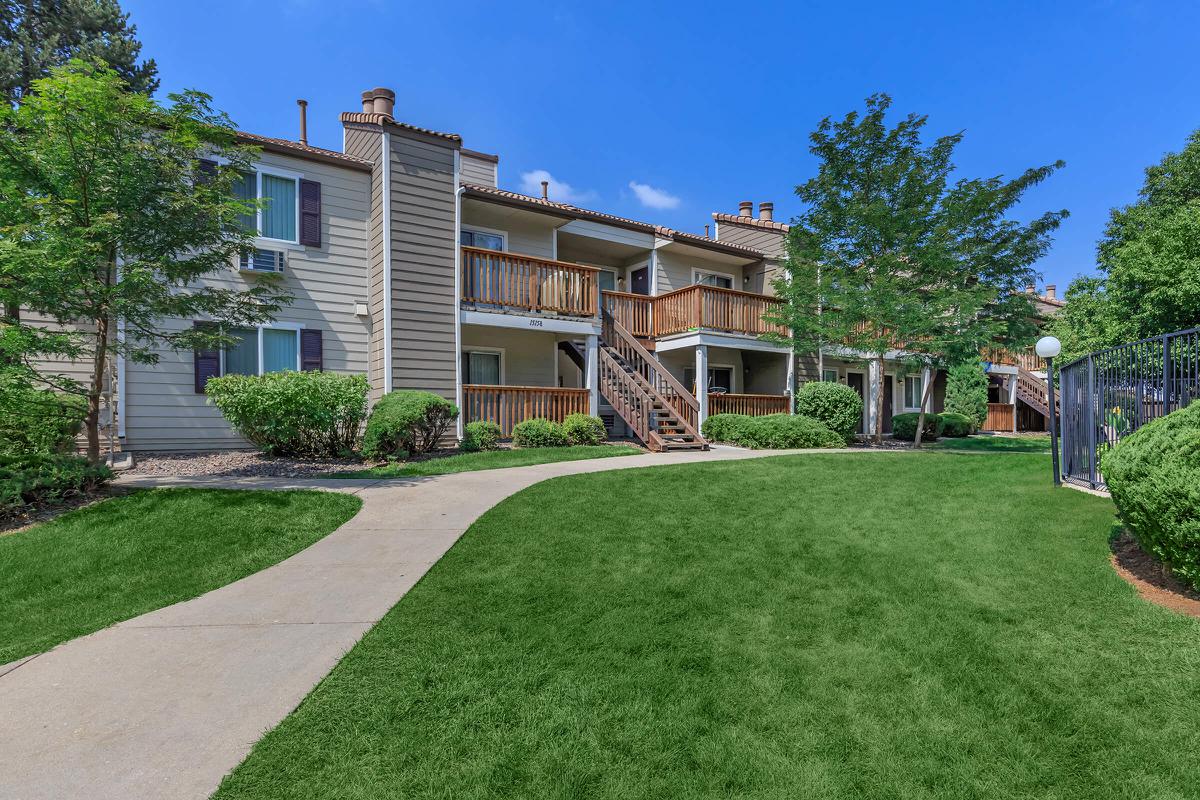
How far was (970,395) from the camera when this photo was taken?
2114 centimetres

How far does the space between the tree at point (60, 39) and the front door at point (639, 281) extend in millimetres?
16682

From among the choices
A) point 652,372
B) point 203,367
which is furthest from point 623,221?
point 203,367

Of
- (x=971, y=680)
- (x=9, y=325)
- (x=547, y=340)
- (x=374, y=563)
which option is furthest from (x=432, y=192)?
(x=971, y=680)

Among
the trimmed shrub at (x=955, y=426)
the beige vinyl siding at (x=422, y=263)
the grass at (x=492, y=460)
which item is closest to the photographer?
the grass at (x=492, y=460)

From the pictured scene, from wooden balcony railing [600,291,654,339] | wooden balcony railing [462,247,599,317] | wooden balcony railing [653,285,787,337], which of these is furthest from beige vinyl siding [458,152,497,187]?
wooden balcony railing [653,285,787,337]

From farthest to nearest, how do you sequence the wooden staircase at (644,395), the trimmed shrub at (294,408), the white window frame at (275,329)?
1. the wooden staircase at (644,395)
2. the white window frame at (275,329)
3. the trimmed shrub at (294,408)

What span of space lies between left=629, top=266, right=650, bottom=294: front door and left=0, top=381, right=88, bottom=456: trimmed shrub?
1301 cm

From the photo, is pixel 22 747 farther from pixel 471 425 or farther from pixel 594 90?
pixel 594 90

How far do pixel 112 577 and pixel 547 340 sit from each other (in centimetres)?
1110

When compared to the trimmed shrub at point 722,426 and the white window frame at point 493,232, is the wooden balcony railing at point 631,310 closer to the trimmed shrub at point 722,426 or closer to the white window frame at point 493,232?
the white window frame at point 493,232

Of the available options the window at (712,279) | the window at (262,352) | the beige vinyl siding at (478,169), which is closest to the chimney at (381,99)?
the beige vinyl siding at (478,169)

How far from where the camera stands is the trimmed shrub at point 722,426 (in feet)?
44.6

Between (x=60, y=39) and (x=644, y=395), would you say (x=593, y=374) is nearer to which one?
(x=644, y=395)

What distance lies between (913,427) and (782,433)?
27.7ft
